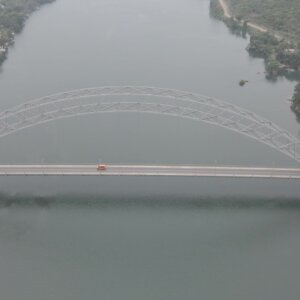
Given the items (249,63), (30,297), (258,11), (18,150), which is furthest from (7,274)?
A: (258,11)

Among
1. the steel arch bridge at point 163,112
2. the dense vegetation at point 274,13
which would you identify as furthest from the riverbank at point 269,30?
the steel arch bridge at point 163,112

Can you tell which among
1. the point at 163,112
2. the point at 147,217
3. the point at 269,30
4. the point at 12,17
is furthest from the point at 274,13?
the point at 147,217

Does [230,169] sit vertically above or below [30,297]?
above

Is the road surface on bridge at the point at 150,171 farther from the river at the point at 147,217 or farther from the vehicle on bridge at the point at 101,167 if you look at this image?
the river at the point at 147,217

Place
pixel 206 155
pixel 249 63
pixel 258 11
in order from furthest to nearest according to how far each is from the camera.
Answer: pixel 258 11, pixel 249 63, pixel 206 155

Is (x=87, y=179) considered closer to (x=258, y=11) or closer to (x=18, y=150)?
(x=18, y=150)

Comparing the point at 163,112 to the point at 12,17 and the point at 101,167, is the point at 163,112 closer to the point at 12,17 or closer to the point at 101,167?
the point at 101,167
